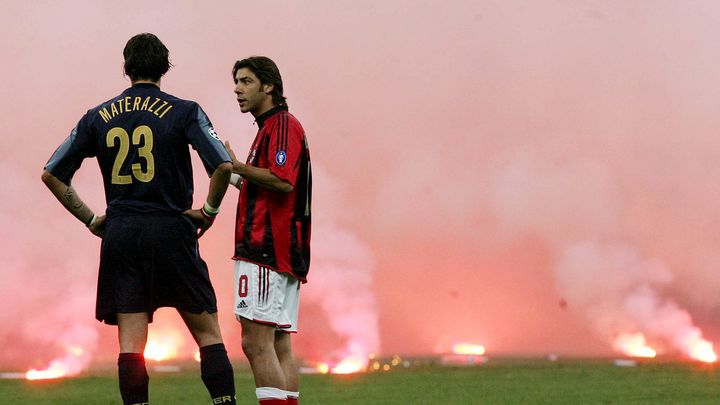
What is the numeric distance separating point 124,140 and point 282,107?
121cm

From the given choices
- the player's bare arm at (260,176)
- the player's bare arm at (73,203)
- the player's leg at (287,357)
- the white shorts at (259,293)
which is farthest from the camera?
the player's leg at (287,357)

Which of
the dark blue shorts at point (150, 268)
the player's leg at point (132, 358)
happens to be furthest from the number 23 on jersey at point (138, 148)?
the player's leg at point (132, 358)

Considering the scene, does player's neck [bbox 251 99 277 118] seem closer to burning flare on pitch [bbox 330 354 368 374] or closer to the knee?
the knee

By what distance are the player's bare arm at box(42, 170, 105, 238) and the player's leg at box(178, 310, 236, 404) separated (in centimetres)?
80

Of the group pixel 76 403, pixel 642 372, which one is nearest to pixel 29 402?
pixel 76 403

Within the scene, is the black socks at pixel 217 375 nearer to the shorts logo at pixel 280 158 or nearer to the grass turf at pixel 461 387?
the shorts logo at pixel 280 158

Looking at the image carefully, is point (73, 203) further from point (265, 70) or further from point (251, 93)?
point (265, 70)

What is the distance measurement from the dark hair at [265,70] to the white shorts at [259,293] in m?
1.12

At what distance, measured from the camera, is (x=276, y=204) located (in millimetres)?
7176

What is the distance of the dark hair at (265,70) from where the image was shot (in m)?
7.25

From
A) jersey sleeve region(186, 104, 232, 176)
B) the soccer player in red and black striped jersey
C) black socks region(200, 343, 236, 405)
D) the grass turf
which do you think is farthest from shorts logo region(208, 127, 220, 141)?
the grass turf

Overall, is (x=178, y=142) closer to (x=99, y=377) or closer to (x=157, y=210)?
(x=157, y=210)

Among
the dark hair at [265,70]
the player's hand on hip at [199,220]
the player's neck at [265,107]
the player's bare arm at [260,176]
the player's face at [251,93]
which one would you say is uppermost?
the dark hair at [265,70]

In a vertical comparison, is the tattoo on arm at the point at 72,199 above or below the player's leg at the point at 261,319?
above
